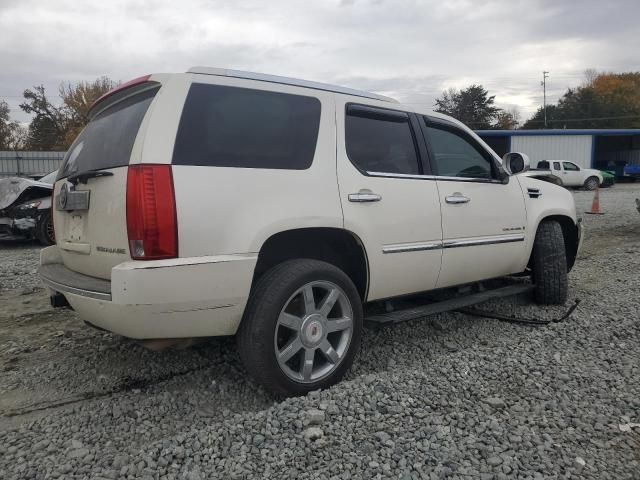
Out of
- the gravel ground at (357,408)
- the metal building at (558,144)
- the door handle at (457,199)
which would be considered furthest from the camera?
the metal building at (558,144)

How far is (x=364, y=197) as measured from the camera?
3342 mm

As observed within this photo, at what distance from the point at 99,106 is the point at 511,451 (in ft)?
10.7

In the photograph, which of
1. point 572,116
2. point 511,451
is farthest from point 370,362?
point 572,116

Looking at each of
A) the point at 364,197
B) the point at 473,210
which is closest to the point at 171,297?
the point at 364,197

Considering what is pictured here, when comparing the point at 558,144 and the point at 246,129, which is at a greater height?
the point at 558,144

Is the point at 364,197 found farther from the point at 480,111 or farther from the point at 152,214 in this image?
the point at 480,111

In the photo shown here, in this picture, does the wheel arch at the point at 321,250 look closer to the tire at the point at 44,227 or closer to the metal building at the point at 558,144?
the tire at the point at 44,227

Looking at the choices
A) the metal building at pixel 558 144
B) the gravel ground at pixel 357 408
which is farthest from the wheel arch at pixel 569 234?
the metal building at pixel 558 144

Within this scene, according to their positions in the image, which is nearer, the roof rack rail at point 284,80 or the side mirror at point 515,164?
the roof rack rail at point 284,80

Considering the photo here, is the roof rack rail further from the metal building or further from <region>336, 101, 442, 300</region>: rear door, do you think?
the metal building

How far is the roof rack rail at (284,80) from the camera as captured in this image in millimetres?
2975

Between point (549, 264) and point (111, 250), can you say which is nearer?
point (111, 250)

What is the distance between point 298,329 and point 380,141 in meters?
1.44

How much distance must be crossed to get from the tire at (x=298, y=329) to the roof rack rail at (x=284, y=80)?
1094mm
